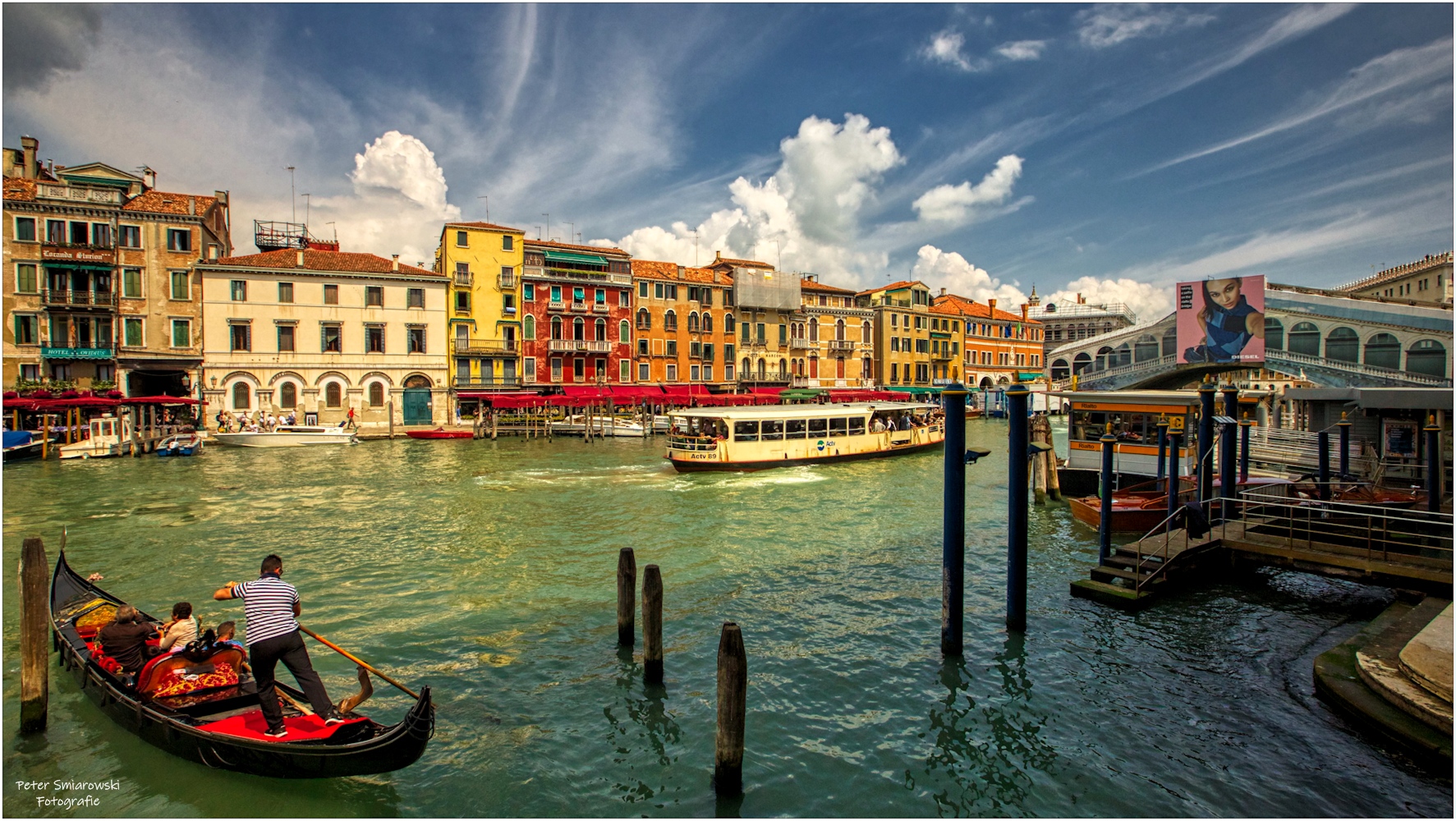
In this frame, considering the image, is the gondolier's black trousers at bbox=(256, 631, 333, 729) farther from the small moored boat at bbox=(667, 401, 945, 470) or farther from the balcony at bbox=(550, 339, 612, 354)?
the balcony at bbox=(550, 339, 612, 354)

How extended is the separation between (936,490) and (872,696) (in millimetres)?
13268

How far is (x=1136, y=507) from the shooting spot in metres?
13.9

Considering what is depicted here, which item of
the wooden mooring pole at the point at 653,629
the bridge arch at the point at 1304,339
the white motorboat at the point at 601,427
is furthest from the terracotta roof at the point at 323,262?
the bridge arch at the point at 1304,339

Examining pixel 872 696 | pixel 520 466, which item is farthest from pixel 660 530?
pixel 520 466

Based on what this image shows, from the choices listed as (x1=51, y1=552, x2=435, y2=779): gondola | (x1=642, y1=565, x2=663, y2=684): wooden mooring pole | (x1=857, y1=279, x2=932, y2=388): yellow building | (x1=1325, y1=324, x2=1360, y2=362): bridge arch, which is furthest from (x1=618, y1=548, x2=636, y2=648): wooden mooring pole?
(x1=857, y1=279, x2=932, y2=388): yellow building

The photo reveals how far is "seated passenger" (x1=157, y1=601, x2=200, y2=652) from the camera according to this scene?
640 cm

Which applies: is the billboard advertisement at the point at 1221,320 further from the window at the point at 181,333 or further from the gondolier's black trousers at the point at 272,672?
the window at the point at 181,333

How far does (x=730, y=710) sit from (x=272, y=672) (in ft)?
12.5

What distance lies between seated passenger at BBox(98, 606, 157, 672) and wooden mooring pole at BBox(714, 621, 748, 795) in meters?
5.55

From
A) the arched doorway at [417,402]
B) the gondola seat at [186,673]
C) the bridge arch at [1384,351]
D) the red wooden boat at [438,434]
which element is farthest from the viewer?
the arched doorway at [417,402]

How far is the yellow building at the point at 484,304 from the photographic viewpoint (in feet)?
127

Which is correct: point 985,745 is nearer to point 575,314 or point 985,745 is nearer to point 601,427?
point 601,427

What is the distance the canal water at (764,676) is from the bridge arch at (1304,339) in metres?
25.8

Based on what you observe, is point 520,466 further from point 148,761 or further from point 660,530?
point 148,761
